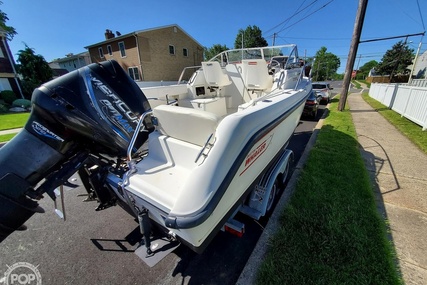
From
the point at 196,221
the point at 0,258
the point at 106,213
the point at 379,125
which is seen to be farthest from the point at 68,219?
the point at 379,125

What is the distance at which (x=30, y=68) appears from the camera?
14.1 metres

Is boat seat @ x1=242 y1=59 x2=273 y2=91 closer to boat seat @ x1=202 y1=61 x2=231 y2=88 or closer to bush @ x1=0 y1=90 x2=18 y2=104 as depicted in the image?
boat seat @ x1=202 y1=61 x2=231 y2=88

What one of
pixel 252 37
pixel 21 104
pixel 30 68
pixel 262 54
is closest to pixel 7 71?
pixel 30 68

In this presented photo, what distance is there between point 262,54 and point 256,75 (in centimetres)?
93

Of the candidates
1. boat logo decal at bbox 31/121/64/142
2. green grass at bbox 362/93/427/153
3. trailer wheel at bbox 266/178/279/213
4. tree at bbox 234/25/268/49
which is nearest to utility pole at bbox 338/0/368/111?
green grass at bbox 362/93/427/153

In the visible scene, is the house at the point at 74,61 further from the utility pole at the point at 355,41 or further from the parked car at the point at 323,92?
the utility pole at the point at 355,41

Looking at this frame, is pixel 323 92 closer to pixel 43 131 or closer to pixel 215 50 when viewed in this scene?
pixel 43 131

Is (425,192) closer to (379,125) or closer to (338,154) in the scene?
(338,154)

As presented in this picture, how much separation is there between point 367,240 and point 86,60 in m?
31.5

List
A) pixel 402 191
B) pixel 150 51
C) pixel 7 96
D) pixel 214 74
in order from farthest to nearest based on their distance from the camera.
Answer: pixel 150 51, pixel 7 96, pixel 214 74, pixel 402 191

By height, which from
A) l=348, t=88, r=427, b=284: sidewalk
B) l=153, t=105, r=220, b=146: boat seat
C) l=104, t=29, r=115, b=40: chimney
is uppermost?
l=104, t=29, r=115, b=40: chimney

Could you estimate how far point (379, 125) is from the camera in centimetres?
642

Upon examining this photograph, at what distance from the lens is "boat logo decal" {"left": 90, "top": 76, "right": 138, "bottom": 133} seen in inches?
70.2

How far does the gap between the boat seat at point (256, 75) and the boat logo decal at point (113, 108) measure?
260 centimetres
